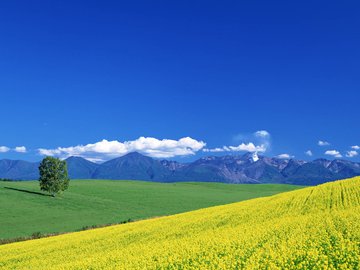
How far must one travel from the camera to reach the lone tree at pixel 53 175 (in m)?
102

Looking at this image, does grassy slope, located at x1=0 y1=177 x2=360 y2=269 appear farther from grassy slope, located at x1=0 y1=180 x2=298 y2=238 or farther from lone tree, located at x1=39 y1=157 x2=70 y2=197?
lone tree, located at x1=39 y1=157 x2=70 y2=197

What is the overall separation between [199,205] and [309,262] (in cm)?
9277

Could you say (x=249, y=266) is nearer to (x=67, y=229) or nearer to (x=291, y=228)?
(x=291, y=228)

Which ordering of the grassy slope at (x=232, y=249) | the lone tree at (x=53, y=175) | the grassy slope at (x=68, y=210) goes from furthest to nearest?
Result: the lone tree at (x=53, y=175) → the grassy slope at (x=68, y=210) → the grassy slope at (x=232, y=249)

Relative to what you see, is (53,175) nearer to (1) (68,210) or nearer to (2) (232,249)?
(1) (68,210)

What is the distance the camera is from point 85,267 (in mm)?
20969

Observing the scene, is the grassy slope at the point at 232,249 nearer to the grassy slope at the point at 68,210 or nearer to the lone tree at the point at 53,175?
the grassy slope at the point at 68,210

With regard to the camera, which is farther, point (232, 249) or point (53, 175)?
point (53, 175)

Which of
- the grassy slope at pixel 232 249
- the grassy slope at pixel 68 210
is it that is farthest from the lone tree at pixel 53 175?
the grassy slope at pixel 232 249

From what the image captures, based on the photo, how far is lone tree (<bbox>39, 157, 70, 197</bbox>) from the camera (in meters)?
102

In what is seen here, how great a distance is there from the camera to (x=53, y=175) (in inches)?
4075

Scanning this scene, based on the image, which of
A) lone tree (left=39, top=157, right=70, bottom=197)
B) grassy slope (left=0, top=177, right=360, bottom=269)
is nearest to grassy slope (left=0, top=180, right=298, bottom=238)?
lone tree (left=39, top=157, right=70, bottom=197)

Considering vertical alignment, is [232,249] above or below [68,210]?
above

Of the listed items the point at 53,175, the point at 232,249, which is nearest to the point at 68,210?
the point at 53,175
